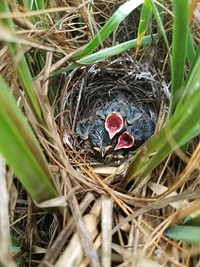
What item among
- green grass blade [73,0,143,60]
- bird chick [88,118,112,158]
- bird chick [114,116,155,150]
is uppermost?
green grass blade [73,0,143,60]

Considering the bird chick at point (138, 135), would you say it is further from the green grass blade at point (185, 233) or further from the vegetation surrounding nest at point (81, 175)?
the green grass blade at point (185, 233)

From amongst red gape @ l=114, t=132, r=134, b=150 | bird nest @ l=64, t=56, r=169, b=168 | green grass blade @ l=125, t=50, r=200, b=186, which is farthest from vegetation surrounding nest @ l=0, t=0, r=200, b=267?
red gape @ l=114, t=132, r=134, b=150

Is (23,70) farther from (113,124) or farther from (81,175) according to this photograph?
(113,124)

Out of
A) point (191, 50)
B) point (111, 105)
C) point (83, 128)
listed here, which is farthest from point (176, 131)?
point (111, 105)

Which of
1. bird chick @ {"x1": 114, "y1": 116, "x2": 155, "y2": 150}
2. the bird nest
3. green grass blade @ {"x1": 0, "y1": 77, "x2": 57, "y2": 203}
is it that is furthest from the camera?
bird chick @ {"x1": 114, "y1": 116, "x2": 155, "y2": 150}

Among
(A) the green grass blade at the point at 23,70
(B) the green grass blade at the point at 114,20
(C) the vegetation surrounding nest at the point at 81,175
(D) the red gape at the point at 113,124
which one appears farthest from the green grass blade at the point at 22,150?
(D) the red gape at the point at 113,124

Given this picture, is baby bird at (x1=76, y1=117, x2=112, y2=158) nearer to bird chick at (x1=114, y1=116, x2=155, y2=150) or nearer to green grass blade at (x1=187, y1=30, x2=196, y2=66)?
bird chick at (x1=114, y1=116, x2=155, y2=150)
